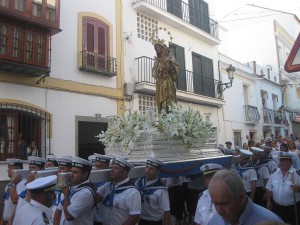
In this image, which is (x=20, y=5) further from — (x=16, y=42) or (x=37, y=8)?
(x=16, y=42)

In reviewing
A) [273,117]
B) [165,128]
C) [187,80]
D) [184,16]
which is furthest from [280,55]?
[165,128]

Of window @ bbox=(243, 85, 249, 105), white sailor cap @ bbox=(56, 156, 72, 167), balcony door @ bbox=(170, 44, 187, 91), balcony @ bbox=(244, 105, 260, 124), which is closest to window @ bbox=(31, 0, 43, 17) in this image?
white sailor cap @ bbox=(56, 156, 72, 167)

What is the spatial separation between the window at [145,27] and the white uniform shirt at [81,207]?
888 cm

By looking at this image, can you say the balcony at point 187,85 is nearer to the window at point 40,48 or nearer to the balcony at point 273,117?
the window at point 40,48

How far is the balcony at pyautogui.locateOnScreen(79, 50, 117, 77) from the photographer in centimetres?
923

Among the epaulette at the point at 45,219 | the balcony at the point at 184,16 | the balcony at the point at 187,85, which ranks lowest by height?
the epaulette at the point at 45,219

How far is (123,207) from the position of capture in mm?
3432

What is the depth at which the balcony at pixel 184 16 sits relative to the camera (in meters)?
11.5

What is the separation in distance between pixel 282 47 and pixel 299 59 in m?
23.6

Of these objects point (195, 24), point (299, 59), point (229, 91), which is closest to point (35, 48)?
point (299, 59)

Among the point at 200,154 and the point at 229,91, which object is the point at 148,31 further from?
the point at 200,154

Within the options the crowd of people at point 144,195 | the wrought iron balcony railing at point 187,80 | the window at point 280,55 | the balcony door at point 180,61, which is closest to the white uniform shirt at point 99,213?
→ the crowd of people at point 144,195

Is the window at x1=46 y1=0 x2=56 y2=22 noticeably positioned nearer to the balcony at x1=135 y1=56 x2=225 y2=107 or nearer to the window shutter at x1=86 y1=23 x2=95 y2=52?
the window shutter at x1=86 y1=23 x2=95 y2=52

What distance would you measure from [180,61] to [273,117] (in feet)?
34.1
